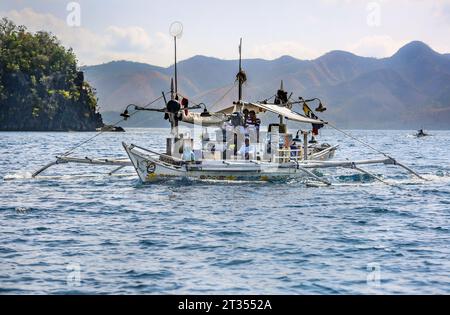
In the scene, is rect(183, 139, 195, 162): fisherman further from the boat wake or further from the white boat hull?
the boat wake

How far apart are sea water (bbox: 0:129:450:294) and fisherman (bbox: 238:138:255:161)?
2.68m

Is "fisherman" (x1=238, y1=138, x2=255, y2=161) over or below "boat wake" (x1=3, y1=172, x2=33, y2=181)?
over

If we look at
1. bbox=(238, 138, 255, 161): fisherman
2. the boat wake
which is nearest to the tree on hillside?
the boat wake

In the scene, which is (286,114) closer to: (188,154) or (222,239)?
(188,154)

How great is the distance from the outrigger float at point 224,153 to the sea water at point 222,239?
887 mm

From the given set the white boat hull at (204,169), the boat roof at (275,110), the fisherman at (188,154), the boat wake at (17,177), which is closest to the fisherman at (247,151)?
the white boat hull at (204,169)

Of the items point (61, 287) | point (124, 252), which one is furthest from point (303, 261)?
point (61, 287)

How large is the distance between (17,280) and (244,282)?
5547mm

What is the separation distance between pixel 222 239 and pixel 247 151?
16786 millimetres

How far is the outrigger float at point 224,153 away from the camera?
1342 inches

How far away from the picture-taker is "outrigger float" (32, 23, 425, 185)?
34094 millimetres

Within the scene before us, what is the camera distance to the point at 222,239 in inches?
813
